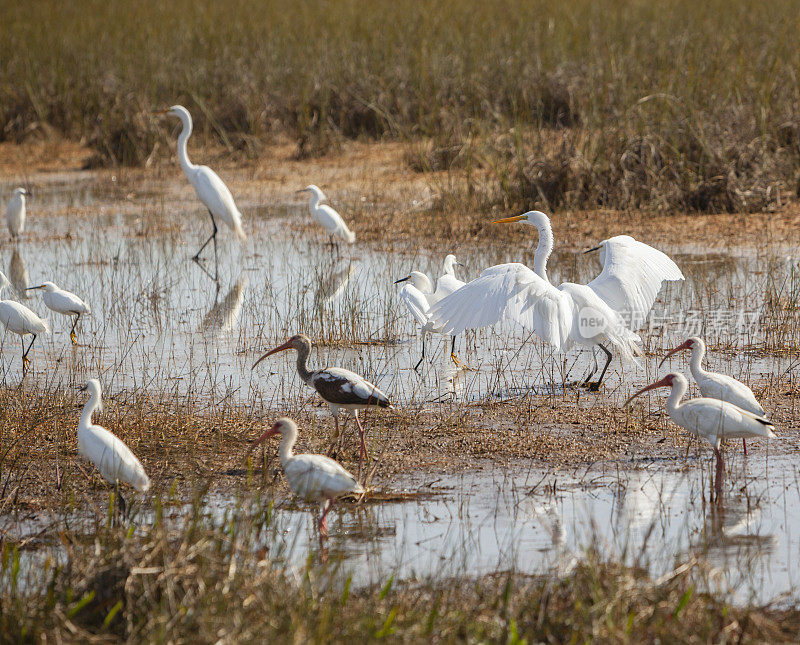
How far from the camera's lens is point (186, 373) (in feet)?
25.2

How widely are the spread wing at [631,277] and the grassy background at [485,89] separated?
15.1 feet

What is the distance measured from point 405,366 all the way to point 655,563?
363cm

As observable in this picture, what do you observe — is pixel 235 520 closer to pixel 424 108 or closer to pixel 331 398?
pixel 331 398

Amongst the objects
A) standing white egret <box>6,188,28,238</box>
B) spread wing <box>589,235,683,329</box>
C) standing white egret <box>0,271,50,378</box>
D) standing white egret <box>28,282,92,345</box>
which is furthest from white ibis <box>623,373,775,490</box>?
standing white egret <box>6,188,28,238</box>

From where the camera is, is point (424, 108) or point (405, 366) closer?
point (405, 366)

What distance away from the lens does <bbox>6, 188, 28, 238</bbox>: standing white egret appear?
12562mm

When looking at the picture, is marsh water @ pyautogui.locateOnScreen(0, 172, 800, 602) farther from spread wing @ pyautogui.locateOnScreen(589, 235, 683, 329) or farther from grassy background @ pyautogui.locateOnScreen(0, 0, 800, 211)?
grassy background @ pyautogui.locateOnScreen(0, 0, 800, 211)

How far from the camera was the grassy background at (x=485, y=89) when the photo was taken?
12492 mm

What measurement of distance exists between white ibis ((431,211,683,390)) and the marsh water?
436 millimetres

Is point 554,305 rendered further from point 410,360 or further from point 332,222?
point 332,222

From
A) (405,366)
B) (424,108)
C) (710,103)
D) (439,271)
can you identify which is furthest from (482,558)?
(424,108)

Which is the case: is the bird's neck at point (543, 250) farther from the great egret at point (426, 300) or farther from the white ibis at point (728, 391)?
the white ibis at point (728, 391)

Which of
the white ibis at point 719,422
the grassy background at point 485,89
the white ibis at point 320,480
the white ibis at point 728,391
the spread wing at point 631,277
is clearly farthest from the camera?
the grassy background at point 485,89

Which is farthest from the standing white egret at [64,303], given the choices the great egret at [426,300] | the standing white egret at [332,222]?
the standing white egret at [332,222]
